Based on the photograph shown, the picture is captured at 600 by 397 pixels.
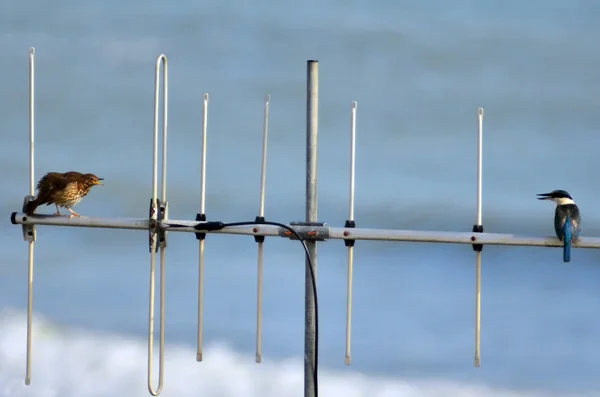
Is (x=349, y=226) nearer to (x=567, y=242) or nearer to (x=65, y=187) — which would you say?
(x=567, y=242)

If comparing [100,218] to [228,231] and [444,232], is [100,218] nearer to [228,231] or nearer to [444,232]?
[228,231]

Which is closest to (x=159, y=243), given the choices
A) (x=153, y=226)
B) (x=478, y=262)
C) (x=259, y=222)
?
(x=153, y=226)

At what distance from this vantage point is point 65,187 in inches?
469

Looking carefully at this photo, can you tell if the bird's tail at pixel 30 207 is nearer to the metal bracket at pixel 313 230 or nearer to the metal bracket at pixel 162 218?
the metal bracket at pixel 162 218

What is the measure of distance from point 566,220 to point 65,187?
4.61m

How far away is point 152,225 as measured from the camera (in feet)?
34.2

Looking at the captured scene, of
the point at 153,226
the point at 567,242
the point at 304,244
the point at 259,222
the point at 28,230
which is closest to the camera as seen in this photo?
the point at 304,244

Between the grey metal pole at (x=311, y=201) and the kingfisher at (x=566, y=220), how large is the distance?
2003 mm

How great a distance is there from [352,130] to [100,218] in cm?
219

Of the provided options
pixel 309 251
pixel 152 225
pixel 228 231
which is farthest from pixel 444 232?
pixel 152 225

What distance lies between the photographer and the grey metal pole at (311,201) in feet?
33.0

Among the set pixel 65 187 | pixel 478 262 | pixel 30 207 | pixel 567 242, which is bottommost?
pixel 478 262

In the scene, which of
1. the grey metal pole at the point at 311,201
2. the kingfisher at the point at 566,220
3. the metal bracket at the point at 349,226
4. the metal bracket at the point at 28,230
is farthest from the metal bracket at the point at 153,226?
the kingfisher at the point at 566,220

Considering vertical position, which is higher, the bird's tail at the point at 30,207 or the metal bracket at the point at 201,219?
the bird's tail at the point at 30,207
